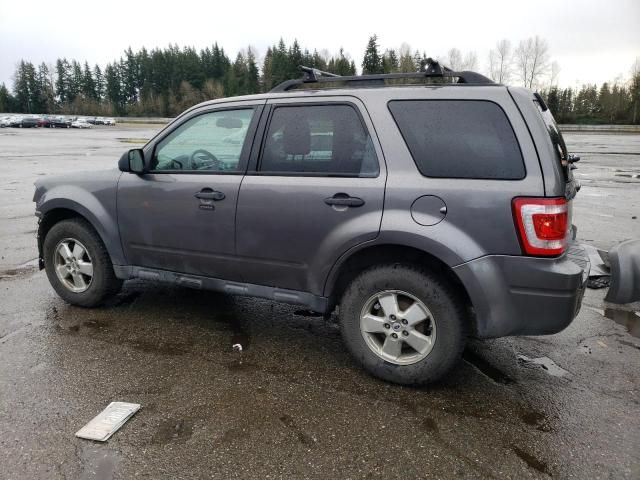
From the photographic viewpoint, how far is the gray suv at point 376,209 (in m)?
2.97

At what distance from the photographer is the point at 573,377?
3525 millimetres

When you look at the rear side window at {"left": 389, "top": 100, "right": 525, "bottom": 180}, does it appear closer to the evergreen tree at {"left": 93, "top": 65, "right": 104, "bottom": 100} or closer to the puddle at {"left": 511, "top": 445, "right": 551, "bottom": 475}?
the puddle at {"left": 511, "top": 445, "right": 551, "bottom": 475}

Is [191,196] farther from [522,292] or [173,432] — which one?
[522,292]

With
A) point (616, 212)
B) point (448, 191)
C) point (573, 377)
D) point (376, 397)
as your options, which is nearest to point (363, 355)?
point (376, 397)

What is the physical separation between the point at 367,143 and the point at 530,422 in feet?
6.53

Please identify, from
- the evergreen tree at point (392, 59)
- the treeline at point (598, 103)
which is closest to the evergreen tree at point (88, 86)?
the evergreen tree at point (392, 59)

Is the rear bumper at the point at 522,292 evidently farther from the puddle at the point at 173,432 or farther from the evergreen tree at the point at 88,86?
the evergreen tree at the point at 88,86

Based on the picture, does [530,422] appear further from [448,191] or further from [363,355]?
[448,191]

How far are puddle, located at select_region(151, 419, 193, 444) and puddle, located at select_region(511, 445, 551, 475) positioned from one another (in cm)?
179

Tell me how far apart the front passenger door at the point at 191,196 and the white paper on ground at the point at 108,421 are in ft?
4.03

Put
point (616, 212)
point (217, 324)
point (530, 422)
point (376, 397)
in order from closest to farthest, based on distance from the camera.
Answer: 1. point (530, 422)
2. point (376, 397)
3. point (217, 324)
4. point (616, 212)

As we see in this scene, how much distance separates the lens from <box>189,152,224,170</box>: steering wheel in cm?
395

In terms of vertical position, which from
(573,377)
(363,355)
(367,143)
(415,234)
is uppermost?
(367,143)

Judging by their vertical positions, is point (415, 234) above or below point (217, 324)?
above
